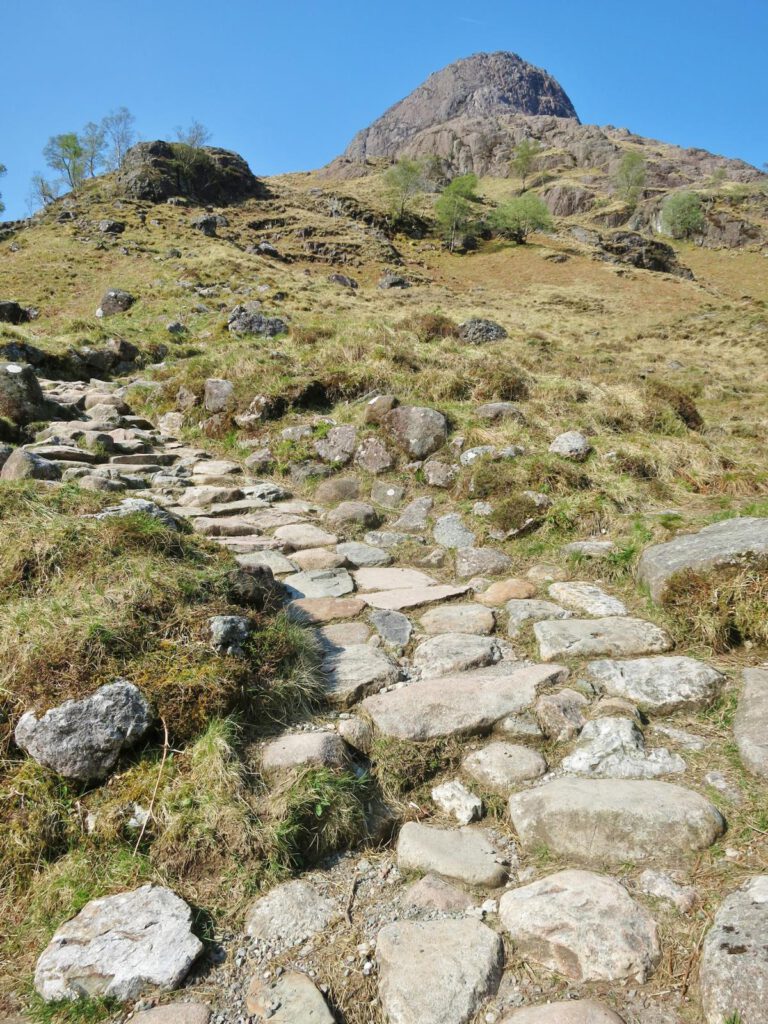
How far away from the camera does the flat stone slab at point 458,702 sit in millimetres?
2961

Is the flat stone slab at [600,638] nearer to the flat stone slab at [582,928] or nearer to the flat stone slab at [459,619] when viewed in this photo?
the flat stone slab at [459,619]

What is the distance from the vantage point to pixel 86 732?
244 centimetres

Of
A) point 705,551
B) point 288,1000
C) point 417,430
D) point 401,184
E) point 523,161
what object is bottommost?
point 288,1000

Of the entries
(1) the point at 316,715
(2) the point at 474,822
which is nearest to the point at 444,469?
(1) the point at 316,715

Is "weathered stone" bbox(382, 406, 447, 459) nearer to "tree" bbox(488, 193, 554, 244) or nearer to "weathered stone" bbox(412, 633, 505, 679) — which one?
"weathered stone" bbox(412, 633, 505, 679)

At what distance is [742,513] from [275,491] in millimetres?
4933

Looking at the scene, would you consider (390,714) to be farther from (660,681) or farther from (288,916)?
(660,681)

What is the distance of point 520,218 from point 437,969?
6141 cm

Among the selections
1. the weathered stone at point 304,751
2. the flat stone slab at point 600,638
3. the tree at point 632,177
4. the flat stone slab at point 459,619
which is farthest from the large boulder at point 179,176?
the weathered stone at point 304,751

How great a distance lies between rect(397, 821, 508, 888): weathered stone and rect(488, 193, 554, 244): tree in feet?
198

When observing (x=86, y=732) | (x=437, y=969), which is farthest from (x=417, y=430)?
(x=437, y=969)

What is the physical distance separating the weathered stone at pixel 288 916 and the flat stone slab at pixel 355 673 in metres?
1.07

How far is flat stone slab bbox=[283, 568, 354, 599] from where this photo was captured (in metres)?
4.61

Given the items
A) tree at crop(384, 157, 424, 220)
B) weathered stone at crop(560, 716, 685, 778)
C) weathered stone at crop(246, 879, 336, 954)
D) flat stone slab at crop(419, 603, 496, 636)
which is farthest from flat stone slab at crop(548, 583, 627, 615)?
tree at crop(384, 157, 424, 220)
